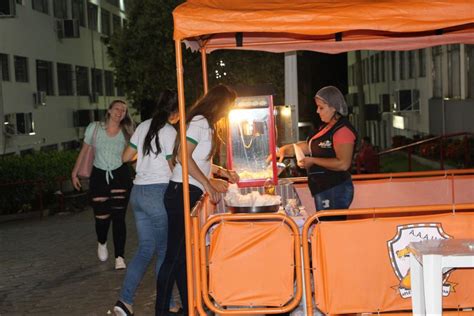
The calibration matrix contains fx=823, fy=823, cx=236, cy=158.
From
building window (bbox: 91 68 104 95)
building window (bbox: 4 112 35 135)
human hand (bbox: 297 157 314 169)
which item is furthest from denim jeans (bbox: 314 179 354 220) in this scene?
building window (bbox: 91 68 104 95)

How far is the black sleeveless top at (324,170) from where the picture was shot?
7.61m

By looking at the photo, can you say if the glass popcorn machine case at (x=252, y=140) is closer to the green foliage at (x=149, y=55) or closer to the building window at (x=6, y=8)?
the building window at (x=6, y=8)

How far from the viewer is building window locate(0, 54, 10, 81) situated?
93.0ft

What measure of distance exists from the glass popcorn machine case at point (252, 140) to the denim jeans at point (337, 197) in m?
0.71

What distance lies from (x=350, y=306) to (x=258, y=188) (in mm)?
2796

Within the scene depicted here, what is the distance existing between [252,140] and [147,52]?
20669 mm

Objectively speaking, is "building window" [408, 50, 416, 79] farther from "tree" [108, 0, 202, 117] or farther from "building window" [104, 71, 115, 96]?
"building window" [104, 71, 115, 96]

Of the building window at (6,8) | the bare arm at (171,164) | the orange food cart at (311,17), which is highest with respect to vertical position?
the building window at (6,8)

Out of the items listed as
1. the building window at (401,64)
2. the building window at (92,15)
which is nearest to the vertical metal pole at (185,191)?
the building window at (401,64)

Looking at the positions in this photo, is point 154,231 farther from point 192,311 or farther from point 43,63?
point 43,63

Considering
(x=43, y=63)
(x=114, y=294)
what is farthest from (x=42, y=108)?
(x=114, y=294)

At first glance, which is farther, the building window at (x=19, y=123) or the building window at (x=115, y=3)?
the building window at (x=115, y=3)

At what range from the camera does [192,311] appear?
6070 mm

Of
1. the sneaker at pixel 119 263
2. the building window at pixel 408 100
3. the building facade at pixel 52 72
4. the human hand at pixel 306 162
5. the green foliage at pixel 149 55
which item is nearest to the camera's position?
the human hand at pixel 306 162
